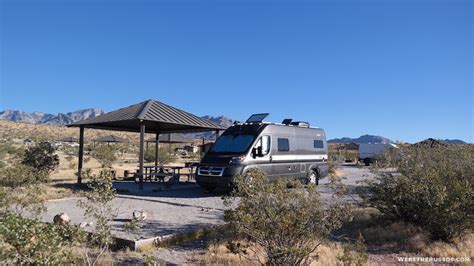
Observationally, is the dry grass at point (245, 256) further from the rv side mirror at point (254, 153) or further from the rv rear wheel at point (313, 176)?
the rv rear wheel at point (313, 176)

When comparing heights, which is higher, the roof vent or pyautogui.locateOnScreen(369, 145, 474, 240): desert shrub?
the roof vent

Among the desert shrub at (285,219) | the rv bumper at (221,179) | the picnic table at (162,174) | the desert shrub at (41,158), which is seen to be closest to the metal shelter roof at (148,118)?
the desert shrub at (41,158)

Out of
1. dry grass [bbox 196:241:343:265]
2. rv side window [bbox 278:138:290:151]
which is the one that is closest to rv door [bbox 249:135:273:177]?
rv side window [bbox 278:138:290:151]

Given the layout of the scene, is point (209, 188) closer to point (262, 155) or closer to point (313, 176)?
point (262, 155)

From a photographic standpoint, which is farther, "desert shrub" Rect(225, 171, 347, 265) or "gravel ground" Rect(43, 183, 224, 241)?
"gravel ground" Rect(43, 183, 224, 241)

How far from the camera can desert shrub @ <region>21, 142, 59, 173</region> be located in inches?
627

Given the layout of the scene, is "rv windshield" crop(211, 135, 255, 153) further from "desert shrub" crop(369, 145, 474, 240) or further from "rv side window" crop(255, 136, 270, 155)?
"desert shrub" crop(369, 145, 474, 240)

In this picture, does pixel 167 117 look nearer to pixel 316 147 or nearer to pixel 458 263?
pixel 316 147

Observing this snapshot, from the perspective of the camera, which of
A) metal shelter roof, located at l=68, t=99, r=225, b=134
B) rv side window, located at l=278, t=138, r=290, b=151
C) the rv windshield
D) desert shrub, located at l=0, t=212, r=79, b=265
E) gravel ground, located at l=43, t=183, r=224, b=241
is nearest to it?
desert shrub, located at l=0, t=212, r=79, b=265

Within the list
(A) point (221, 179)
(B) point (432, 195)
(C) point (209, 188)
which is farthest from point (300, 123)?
(B) point (432, 195)

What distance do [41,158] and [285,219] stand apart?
14.3 m

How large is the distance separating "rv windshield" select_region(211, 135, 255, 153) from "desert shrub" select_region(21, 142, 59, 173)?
7.40 m

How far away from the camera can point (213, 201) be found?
11758 millimetres

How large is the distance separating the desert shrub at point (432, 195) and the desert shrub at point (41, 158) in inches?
523
